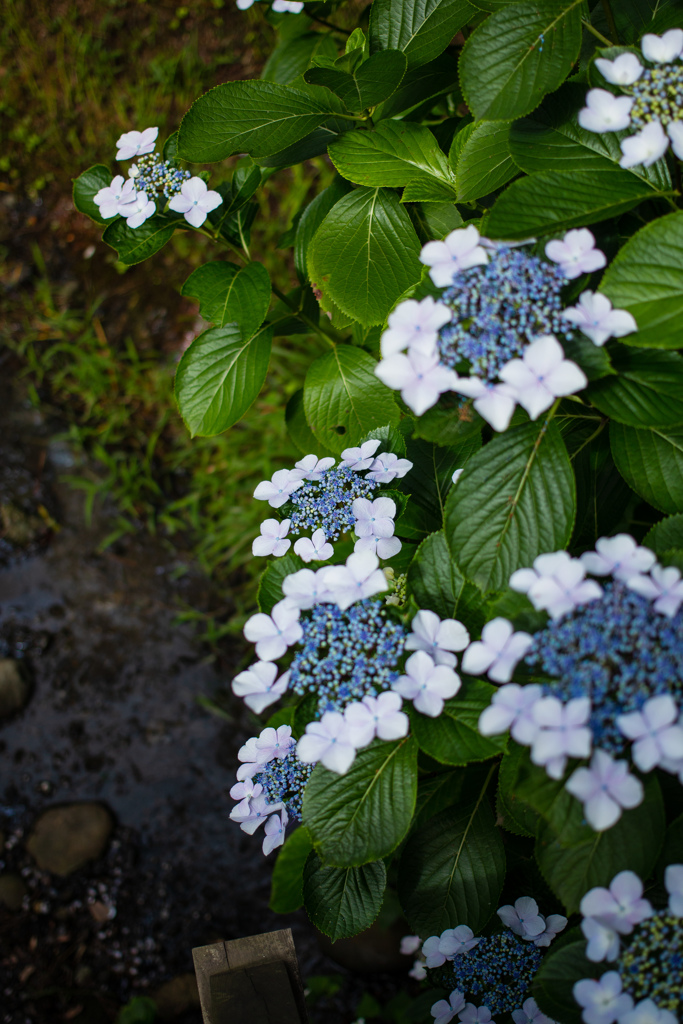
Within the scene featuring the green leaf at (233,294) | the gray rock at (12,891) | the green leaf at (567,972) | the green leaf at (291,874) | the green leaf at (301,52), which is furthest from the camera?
the gray rock at (12,891)

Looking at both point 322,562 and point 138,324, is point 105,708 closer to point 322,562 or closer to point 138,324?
point 138,324

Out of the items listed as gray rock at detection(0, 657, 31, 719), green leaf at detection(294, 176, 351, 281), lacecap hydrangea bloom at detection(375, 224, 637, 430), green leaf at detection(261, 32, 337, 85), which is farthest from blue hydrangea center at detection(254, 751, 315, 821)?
gray rock at detection(0, 657, 31, 719)

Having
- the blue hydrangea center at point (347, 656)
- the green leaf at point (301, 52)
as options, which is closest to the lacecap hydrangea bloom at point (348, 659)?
the blue hydrangea center at point (347, 656)

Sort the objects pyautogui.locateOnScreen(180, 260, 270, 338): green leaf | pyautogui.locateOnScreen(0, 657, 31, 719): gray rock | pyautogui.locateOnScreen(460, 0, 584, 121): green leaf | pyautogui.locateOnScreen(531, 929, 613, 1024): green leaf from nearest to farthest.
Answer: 1. pyautogui.locateOnScreen(531, 929, 613, 1024): green leaf
2. pyautogui.locateOnScreen(460, 0, 584, 121): green leaf
3. pyautogui.locateOnScreen(180, 260, 270, 338): green leaf
4. pyautogui.locateOnScreen(0, 657, 31, 719): gray rock

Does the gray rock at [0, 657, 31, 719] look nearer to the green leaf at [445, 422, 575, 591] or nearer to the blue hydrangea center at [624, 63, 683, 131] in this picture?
the green leaf at [445, 422, 575, 591]

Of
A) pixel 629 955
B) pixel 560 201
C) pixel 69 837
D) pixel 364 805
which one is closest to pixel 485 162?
pixel 560 201

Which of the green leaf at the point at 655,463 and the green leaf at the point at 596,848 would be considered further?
the green leaf at the point at 655,463

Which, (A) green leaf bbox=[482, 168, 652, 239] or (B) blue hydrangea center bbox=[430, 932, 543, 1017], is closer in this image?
(A) green leaf bbox=[482, 168, 652, 239]

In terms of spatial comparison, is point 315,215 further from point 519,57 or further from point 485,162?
point 519,57

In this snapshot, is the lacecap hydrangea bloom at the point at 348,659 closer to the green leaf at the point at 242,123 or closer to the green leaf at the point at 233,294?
the green leaf at the point at 233,294
